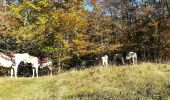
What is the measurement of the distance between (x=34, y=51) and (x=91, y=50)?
7091 mm

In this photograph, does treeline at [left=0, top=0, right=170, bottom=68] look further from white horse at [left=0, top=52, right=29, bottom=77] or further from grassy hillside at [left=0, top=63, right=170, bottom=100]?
grassy hillside at [left=0, top=63, right=170, bottom=100]

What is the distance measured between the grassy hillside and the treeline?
1333 cm

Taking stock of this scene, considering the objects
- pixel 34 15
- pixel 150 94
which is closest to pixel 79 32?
pixel 34 15

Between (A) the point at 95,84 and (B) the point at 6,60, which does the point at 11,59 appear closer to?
(B) the point at 6,60

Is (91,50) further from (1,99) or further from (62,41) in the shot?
(1,99)

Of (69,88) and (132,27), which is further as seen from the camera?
(132,27)

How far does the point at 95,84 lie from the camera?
1903 centimetres

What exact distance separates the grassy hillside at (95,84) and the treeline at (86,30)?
13.3 metres

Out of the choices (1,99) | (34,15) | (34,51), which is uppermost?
(34,15)

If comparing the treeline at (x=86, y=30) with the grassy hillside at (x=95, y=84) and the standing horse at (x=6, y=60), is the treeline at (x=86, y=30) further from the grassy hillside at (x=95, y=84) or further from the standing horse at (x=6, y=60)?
the grassy hillside at (x=95, y=84)

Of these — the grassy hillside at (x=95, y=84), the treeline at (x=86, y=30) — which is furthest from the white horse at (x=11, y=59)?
the grassy hillside at (x=95, y=84)

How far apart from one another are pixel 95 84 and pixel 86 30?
28020 mm

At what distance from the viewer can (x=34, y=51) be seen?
39.3 meters

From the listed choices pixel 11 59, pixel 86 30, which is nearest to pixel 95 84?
pixel 11 59
